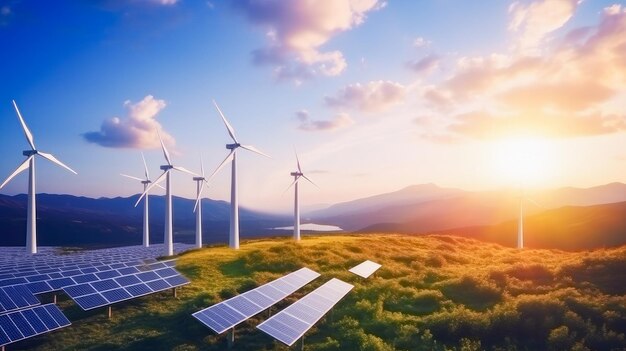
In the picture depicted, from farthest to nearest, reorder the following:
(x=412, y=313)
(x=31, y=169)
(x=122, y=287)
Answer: (x=31, y=169), (x=412, y=313), (x=122, y=287)

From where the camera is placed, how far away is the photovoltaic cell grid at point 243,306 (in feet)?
66.6

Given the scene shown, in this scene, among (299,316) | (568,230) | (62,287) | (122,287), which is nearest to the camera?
(299,316)

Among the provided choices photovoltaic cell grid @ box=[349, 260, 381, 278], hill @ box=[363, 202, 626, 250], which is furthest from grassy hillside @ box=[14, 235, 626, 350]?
hill @ box=[363, 202, 626, 250]

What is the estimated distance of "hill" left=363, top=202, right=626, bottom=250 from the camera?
112 m

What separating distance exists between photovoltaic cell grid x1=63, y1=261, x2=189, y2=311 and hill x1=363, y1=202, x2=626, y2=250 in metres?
109

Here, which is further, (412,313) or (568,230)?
(568,230)

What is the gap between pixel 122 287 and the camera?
27.2m

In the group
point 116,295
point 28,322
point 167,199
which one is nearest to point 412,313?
point 116,295

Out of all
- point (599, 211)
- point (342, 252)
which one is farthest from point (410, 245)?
point (599, 211)

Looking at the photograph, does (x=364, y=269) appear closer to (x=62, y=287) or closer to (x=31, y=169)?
(x=62, y=287)

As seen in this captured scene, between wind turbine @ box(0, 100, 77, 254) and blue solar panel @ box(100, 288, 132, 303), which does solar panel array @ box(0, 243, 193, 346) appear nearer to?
blue solar panel @ box(100, 288, 132, 303)

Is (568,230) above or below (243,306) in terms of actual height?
below

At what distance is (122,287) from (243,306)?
970 centimetres

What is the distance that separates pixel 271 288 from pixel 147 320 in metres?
8.02
